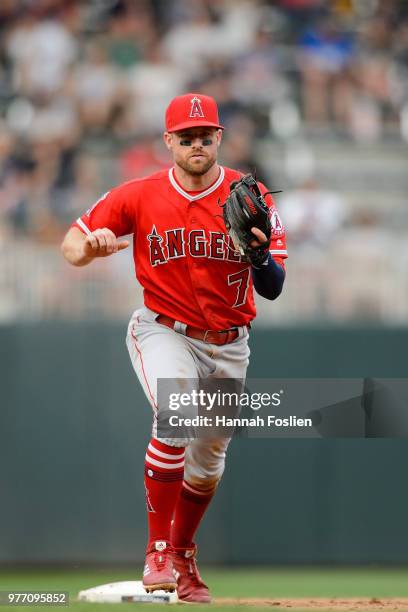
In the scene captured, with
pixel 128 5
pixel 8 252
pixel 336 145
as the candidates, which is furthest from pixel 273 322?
pixel 128 5

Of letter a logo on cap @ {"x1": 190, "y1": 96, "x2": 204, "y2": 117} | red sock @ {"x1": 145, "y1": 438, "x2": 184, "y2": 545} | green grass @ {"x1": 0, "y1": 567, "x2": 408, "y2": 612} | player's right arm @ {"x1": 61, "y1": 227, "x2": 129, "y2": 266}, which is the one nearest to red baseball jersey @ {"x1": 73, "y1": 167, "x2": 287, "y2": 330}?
player's right arm @ {"x1": 61, "y1": 227, "x2": 129, "y2": 266}

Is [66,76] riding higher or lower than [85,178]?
higher

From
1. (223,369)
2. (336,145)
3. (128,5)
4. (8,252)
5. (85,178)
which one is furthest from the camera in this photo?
(128,5)

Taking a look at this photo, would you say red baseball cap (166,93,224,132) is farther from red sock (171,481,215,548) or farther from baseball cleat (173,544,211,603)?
baseball cleat (173,544,211,603)

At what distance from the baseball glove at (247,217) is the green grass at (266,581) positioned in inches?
103

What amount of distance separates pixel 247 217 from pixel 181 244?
525 millimetres

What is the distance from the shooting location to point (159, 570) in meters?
5.80

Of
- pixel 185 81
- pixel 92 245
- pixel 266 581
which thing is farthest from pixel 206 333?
pixel 185 81

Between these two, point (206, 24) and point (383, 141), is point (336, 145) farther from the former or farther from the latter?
point (206, 24)

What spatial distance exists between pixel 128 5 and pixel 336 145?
2.75m

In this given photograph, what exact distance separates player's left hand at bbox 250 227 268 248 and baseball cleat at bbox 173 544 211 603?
1.67 m

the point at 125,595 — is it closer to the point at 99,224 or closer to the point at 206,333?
the point at 206,333

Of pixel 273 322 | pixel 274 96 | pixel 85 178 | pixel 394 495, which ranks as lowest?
pixel 394 495

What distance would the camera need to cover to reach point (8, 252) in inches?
376
